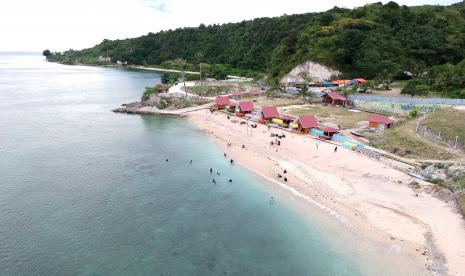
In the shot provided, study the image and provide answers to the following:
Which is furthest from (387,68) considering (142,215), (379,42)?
(142,215)

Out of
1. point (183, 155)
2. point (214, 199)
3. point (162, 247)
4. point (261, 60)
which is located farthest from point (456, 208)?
point (261, 60)

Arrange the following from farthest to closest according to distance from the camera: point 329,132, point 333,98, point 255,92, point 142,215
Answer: point 255,92, point 333,98, point 329,132, point 142,215

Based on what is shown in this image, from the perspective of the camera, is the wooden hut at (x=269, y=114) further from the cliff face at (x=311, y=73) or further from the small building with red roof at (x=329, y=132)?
the cliff face at (x=311, y=73)

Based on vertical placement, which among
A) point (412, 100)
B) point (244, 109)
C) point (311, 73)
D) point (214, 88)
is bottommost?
point (244, 109)

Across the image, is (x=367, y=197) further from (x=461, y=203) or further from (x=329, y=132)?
(x=329, y=132)

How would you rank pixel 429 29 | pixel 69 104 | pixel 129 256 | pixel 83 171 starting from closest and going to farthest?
pixel 129 256 < pixel 83 171 < pixel 69 104 < pixel 429 29

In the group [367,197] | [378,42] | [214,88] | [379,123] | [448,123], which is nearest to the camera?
[367,197]

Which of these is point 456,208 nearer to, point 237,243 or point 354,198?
point 354,198
